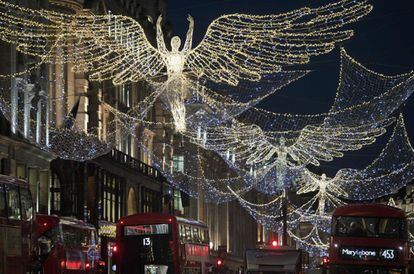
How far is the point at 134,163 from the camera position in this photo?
8062 centimetres

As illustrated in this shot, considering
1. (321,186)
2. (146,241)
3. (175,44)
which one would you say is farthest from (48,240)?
(321,186)

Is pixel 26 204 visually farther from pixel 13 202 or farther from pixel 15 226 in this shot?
pixel 13 202

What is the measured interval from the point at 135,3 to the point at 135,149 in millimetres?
12770

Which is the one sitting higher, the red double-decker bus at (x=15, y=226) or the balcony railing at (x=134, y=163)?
the balcony railing at (x=134, y=163)

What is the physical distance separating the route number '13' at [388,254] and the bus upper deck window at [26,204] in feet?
42.8

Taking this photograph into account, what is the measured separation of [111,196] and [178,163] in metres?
20.5

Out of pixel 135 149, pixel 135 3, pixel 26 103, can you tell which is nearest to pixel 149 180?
pixel 135 149

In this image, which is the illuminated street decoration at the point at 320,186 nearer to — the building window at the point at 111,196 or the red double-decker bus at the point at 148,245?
the building window at the point at 111,196

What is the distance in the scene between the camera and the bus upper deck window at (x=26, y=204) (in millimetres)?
32031

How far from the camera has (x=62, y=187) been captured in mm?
65875

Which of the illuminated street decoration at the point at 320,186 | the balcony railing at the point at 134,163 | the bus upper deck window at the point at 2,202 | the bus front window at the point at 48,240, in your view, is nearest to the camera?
the bus upper deck window at the point at 2,202

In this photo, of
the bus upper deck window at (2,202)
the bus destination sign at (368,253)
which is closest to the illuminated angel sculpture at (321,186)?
the bus destination sign at (368,253)

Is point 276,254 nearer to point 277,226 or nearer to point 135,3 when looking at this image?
point 135,3

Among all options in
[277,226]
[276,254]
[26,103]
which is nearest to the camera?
[276,254]
